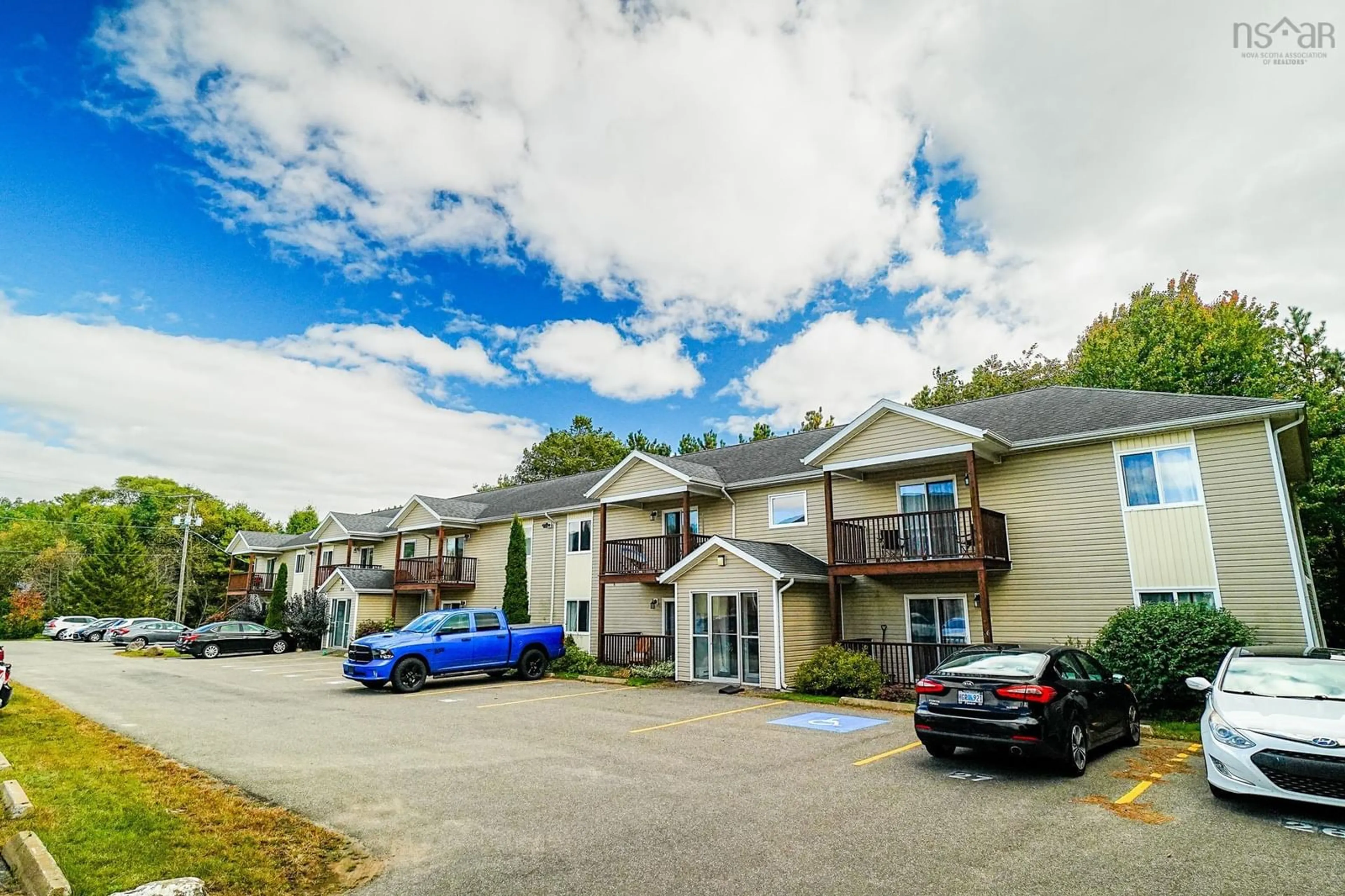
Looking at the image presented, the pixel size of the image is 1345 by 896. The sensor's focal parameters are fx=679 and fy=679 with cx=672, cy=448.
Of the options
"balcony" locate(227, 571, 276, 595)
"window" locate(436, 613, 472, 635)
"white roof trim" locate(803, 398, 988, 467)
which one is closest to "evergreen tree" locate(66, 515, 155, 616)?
"balcony" locate(227, 571, 276, 595)

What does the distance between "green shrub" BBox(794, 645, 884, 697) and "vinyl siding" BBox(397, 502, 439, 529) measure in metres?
19.5

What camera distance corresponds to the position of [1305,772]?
6.05 metres

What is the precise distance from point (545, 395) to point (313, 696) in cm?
2154

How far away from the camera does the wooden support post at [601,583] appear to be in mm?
22109

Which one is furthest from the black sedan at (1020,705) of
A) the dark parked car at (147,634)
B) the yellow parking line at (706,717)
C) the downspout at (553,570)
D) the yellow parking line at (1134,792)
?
the dark parked car at (147,634)

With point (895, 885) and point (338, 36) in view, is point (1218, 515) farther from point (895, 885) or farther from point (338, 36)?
point (338, 36)

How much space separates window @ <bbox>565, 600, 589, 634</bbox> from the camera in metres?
25.0

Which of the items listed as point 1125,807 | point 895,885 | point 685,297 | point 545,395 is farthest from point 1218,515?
point 545,395

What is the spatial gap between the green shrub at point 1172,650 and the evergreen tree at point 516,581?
707 inches

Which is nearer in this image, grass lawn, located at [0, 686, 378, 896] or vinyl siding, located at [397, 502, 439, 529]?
grass lawn, located at [0, 686, 378, 896]

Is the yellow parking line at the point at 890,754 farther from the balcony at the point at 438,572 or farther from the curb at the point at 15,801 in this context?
the balcony at the point at 438,572

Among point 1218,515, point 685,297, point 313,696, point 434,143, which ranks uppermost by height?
point 685,297

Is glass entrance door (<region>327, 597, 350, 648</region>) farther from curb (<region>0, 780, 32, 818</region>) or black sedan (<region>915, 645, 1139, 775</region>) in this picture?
black sedan (<region>915, 645, 1139, 775</region>)

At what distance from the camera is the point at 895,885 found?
481cm
